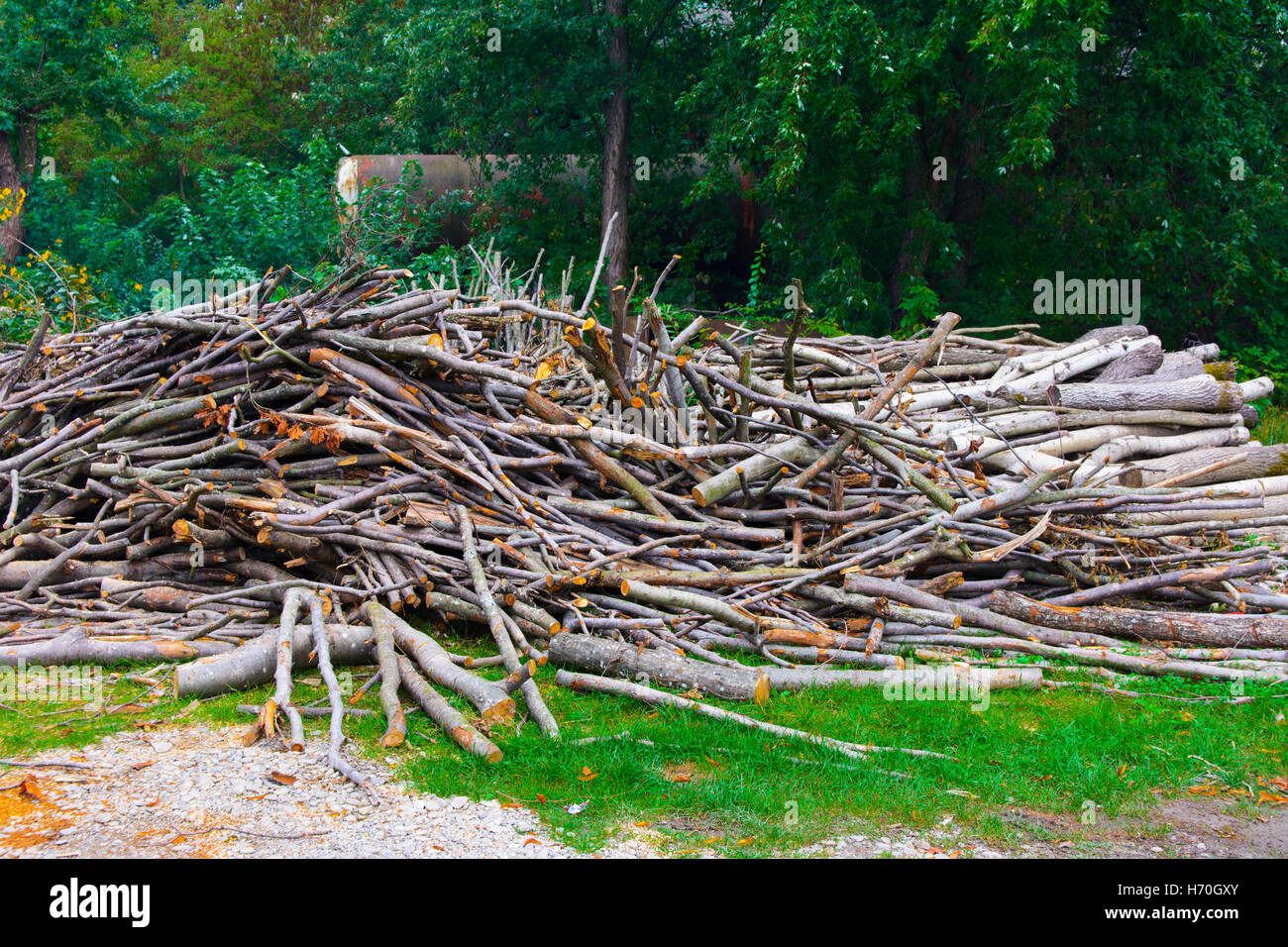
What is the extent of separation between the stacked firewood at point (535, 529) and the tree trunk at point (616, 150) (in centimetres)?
1000

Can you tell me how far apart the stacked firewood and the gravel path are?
46 centimetres

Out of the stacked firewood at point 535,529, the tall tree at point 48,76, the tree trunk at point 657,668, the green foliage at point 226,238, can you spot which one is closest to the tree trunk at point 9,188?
the tall tree at point 48,76

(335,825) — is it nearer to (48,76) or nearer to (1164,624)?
(1164,624)

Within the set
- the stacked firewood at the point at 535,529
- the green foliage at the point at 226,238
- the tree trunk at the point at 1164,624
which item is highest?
the green foliage at the point at 226,238

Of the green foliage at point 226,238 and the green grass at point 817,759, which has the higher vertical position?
the green foliage at point 226,238

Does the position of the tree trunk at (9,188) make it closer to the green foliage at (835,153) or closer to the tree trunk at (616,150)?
the green foliage at (835,153)

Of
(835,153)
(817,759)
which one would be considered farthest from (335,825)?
(835,153)

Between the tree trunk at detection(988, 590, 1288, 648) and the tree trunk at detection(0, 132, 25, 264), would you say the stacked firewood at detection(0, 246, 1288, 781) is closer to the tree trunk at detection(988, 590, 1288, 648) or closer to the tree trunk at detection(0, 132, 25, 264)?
the tree trunk at detection(988, 590, 1288, 648)

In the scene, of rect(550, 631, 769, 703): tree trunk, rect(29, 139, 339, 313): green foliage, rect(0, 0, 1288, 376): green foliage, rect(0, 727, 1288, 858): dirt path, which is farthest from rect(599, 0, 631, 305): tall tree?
rect(0, 727, 1288, 858): dirt path

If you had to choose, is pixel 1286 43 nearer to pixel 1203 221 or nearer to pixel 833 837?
pixel 1203 221

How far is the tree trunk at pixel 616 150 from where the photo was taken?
58.2ft

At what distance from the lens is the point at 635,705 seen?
527 cm

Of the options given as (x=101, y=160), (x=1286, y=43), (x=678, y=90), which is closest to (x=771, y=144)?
(x=678, y=90)

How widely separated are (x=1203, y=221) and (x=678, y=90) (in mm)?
8737
